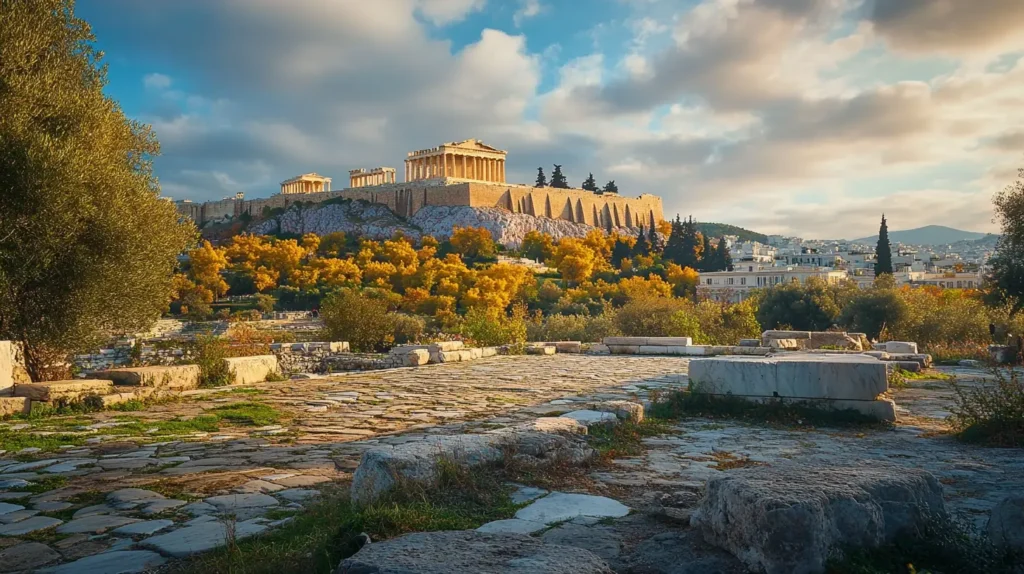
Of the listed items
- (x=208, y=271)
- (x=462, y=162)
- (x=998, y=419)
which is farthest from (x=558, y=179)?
(x=998, y=419)

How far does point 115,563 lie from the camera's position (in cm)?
303

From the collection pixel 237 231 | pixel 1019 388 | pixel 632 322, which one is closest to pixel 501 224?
pixel 237 231

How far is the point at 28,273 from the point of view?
26.8 ft

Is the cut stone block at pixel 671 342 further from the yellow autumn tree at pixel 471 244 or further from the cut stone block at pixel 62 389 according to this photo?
the yellow autumn tree at pixel 471 244

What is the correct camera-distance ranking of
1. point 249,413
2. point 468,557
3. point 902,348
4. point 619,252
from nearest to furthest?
point 468,557 < point 249,413 < point 902,348 < point 619,252

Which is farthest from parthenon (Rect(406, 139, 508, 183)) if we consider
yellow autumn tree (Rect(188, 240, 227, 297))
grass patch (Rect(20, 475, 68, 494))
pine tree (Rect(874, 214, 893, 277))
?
grass patch (Rect(20, 475, 68, 494))

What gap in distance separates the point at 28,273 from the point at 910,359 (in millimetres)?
14262

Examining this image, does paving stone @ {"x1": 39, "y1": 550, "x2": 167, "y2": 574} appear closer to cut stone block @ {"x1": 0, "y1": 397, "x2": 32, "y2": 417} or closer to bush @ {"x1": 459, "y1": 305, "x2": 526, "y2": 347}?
cut stone block @ {"x1": 0, "y1": 397, "x2": 32, "y2": 417}

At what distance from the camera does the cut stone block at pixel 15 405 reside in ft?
25.1

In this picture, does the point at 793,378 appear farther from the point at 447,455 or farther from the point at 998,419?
the point at 447,455

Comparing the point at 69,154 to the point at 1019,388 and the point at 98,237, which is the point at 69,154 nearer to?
the point at 98,237

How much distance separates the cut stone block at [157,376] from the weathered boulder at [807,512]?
849 centimetres

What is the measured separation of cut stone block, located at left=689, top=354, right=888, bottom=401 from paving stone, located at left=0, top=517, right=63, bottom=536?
5959 mm

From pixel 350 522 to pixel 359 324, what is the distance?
16.2 metres
